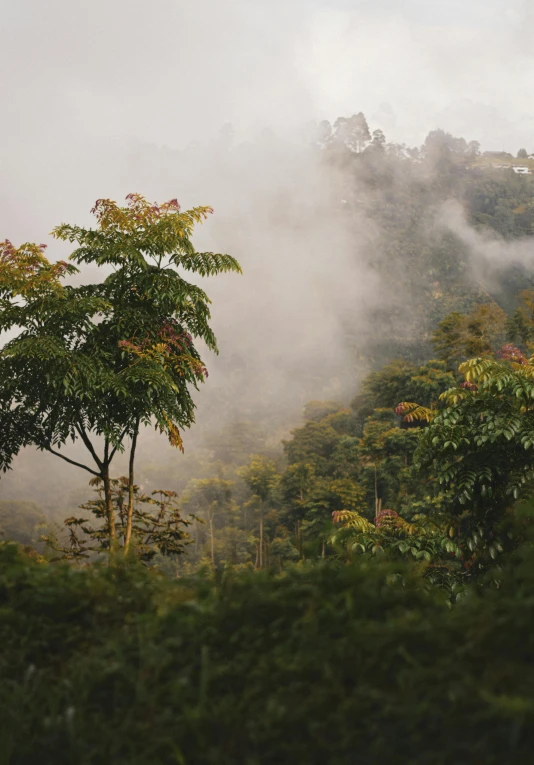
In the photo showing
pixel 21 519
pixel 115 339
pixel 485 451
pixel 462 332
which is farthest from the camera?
pixel 21 519

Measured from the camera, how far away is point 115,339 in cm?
719

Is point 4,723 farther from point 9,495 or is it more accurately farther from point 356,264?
point 356,264

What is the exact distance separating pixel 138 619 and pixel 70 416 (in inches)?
219

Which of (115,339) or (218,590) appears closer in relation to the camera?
(218,590)

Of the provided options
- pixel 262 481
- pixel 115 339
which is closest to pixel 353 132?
pixel 262 481

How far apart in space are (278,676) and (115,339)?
20.4ft

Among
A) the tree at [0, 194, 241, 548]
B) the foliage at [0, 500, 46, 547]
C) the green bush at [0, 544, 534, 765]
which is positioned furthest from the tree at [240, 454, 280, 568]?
the green bush at [0, 544, 534, 765]

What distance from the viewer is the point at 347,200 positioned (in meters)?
143

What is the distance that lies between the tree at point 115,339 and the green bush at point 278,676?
4.83 meters

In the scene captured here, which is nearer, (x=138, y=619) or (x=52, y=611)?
(x=138, y=619)

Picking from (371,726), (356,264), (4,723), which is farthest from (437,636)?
(356,264)

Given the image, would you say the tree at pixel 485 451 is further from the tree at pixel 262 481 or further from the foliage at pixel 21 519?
the foliage at pixel 21 519

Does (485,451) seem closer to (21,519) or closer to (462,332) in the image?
(462,332)

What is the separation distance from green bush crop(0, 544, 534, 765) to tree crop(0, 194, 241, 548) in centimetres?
483
